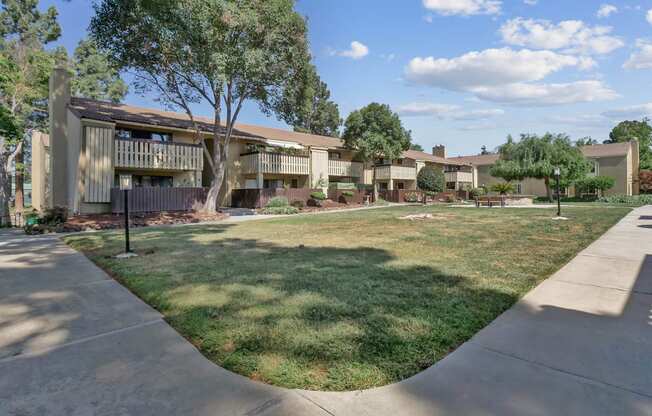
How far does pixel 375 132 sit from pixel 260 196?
1218 centimetres

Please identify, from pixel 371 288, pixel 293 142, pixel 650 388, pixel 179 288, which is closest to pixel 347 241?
pixel 371 288

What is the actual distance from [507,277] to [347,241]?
4.63 meters

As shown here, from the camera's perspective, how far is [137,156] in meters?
17.9

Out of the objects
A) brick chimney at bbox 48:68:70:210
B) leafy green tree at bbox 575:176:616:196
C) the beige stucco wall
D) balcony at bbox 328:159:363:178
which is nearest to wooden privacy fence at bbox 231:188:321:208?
the beige stucco wall

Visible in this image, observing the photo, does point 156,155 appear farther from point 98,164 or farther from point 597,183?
point 597,183

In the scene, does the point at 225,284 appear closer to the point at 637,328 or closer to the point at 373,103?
the point at 637,328

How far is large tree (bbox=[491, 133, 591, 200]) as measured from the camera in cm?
3203

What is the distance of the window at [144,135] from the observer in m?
18.9

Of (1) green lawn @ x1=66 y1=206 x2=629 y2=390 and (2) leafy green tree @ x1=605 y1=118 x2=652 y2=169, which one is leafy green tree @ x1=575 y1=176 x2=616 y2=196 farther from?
(1) green lawn @ x1=66 y1=206 x2=629 y2=390

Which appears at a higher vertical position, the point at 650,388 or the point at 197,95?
the point at 197,95

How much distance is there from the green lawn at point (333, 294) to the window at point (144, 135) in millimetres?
11372

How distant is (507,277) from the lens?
538 cm

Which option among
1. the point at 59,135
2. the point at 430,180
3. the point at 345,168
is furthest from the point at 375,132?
the point at 59,135

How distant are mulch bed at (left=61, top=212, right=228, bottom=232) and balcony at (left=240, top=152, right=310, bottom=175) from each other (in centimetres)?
641
